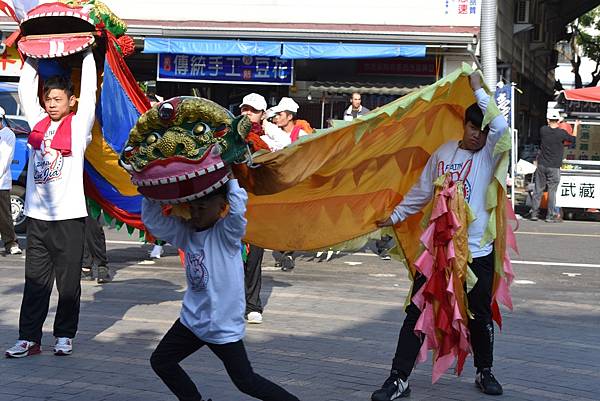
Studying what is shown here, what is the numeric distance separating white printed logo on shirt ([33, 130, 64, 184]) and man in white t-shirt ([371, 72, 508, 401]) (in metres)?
2.49

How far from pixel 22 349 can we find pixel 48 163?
1.28 metres

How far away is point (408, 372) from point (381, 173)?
4.35 ft

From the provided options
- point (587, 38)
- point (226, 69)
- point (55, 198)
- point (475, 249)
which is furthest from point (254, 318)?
point (587, 38)

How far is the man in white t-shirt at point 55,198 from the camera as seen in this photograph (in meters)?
6.90

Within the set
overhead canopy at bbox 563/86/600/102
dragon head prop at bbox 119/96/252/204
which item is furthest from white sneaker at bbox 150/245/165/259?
overhead canopy at bbox 563/86/600/102

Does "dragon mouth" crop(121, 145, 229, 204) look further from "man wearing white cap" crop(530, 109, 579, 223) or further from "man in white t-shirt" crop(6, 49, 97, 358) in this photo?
"man wearing white cap" crop(530, 109, 579, 223)

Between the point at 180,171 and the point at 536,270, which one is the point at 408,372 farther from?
the point at 536,270

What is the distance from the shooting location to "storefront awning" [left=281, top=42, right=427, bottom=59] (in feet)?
67.8

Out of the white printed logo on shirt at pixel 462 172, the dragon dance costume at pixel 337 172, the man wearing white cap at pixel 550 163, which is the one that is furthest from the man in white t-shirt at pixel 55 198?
the man wearing white cap at pixel 550 163

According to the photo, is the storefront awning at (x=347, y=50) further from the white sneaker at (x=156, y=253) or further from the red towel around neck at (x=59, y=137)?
the red towel around neck at (x=59, y=137)

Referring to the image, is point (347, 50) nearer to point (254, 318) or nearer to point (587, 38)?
point (254, 318)

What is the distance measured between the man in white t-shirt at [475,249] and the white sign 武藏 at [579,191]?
520 inches

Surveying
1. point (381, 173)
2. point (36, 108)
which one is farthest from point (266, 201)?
point (36, 108)

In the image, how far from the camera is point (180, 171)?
487cm
